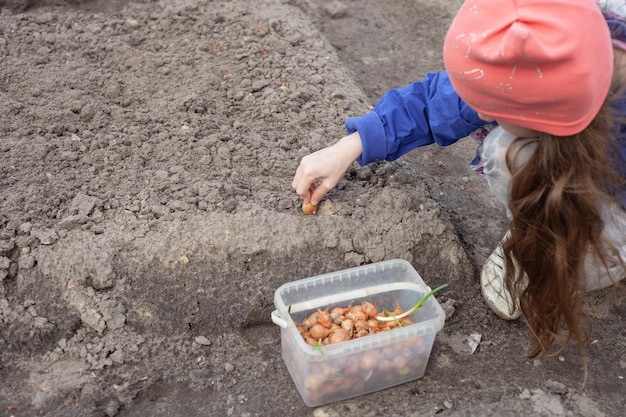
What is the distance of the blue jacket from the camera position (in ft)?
6.43

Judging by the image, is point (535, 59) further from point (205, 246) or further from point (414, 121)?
point (205, 246)

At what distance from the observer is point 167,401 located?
1819 mm

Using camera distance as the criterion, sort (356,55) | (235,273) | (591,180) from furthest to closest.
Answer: (356,55)
(235,273)
(591,180)

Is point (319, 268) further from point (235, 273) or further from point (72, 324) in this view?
point (72, 324)

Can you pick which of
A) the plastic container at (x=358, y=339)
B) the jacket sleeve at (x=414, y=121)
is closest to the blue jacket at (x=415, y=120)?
the jacket sleeve at (x=414, y=121)

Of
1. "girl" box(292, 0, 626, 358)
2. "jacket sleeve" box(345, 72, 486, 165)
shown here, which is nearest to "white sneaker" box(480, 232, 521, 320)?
"girl" box(292, 0, 626, 358)

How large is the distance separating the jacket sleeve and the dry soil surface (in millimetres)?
204

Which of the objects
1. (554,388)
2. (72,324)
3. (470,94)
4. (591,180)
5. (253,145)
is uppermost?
(470,94)

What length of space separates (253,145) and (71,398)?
3.28 feet

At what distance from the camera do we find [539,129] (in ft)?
4.96

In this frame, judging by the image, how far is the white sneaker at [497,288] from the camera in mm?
2047

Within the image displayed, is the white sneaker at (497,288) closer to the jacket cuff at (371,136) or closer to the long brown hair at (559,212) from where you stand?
the long brown hair at (559,212)

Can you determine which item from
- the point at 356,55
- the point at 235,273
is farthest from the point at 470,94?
the point at 356,55

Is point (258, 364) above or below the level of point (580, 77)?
below
